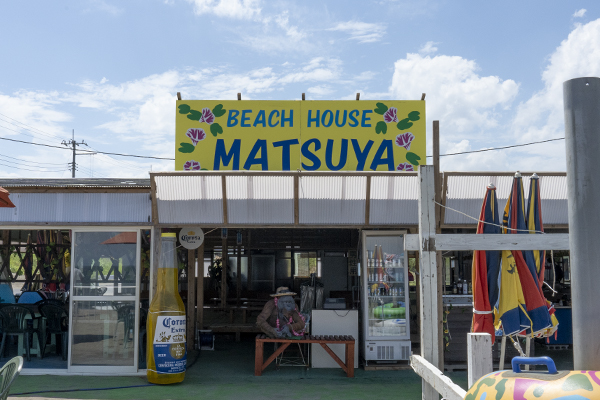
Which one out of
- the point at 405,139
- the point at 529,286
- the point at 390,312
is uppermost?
the point at 405,139

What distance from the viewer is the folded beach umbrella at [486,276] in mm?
4992

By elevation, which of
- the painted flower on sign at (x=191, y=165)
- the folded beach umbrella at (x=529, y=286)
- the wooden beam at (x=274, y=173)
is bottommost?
the folded beach umbrella at (x=529, y=286)

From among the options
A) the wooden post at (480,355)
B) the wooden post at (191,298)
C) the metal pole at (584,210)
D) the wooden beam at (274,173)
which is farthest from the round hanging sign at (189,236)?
the metal pole at (584,210)

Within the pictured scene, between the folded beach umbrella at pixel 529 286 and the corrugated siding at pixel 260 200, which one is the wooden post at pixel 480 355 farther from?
the corrugated siding at pixel 260 200

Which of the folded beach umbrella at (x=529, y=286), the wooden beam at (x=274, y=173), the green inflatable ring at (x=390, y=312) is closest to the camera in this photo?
the folded beach umbrella at (x=529, y=286)

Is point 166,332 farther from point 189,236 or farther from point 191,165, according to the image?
point 191,165

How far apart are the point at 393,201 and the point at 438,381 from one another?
4246 millimetres

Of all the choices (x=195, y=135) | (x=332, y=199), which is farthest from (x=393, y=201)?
(x=195, y=135)

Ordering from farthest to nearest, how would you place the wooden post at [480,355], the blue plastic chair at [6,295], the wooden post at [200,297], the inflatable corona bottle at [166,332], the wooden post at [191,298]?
the blue plastic chair at [6,295], the wooden post at [200,297], the wooden post at [191,298], the inflatable corona bottle at [166,332], the wooden post at [480,355]

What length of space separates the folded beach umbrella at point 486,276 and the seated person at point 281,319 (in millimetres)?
3935

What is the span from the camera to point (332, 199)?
820 centimetres

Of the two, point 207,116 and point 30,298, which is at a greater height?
point 207,116

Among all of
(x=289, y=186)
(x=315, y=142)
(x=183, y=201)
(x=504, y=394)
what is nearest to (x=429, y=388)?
(x=504, y=394)

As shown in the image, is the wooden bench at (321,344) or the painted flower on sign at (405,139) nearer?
the wooden bench at (321,344)
